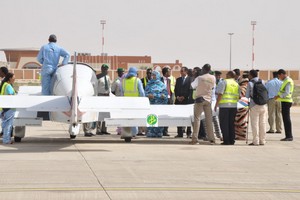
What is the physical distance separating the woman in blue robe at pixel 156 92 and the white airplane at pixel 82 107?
1.35 m

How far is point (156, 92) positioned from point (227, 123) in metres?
2.68

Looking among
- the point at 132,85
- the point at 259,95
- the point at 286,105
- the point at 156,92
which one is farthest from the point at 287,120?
the point at 132,85

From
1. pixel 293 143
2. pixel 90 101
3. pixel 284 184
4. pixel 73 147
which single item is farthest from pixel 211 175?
pixel 293 143

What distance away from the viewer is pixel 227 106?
695 inches

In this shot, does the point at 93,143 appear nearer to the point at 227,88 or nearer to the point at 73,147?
the point at 73,147

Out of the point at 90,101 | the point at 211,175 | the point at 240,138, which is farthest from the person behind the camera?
the point at 240,138

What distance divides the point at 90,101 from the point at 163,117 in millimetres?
2867

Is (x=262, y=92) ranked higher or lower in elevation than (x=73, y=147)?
higher

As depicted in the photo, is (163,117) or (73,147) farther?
(163,117)

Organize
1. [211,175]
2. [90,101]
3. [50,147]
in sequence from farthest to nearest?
[50,147] < [90,101] < [211,175]

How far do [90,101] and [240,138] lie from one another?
5.51 meters

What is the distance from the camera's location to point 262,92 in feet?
57.2

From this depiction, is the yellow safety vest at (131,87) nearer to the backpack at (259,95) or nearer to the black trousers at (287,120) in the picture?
the backpack at (259,95)

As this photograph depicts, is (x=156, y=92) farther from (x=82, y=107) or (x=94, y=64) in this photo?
(x=94, y=64)
